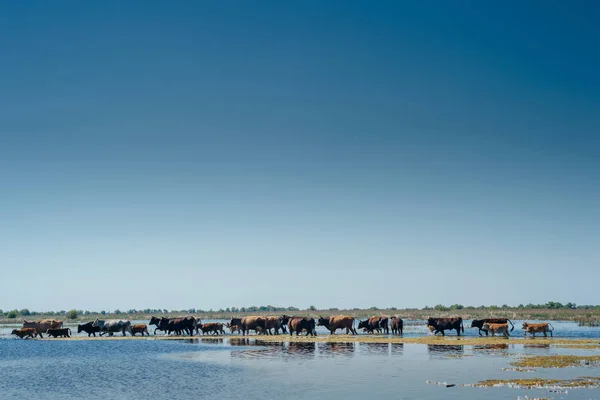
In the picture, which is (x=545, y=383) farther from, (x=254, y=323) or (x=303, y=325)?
(x=254, y=323)

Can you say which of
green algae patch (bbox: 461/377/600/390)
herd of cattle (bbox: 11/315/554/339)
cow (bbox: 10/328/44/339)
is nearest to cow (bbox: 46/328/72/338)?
herd of cattle (bbox: 11/315/554/339)

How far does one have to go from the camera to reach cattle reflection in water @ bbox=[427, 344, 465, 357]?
118 ft

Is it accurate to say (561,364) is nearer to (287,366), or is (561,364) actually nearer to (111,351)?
(287,366)

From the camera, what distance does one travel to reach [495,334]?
188 feet

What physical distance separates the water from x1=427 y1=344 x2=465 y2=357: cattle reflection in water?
7 cm

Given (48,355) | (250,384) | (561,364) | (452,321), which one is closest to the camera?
(250,384)

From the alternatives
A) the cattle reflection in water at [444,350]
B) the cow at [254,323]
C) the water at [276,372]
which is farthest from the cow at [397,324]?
the cow at [254,323]

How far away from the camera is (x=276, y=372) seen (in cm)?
2869

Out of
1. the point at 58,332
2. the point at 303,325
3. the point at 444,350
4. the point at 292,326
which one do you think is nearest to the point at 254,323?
the point at 292,326

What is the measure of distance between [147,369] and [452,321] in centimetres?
3469

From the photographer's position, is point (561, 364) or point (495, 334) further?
point (495, 334)

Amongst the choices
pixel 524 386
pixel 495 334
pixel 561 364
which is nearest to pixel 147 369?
pixel 524 386

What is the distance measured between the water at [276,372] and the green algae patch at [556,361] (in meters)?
1.06

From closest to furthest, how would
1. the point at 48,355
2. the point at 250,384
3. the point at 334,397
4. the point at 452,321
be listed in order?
the point at 334,397 < the point at 250,384 < the point at 48,355 < the point at 452,321
